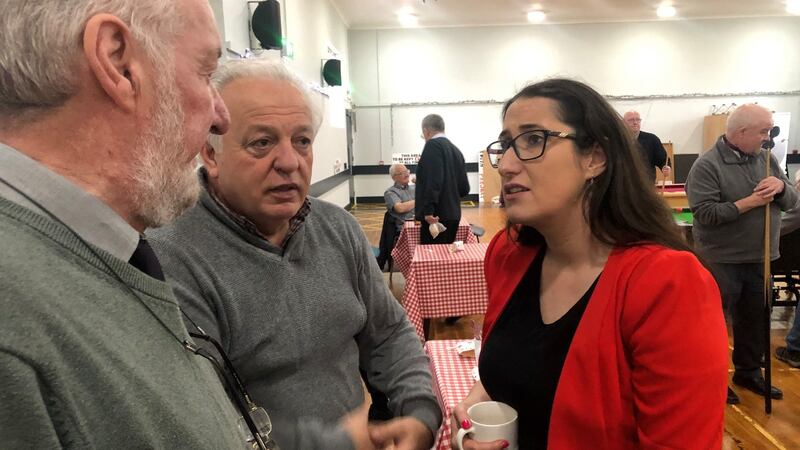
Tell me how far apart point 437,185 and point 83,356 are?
179 inches

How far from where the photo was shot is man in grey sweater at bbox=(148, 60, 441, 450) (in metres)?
1.05

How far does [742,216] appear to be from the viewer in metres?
3.18

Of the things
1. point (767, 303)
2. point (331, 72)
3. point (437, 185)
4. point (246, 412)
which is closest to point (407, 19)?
point (331, 72)

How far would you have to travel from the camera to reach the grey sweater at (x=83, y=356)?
0.39m

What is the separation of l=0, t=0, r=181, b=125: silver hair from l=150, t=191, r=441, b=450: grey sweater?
523 millimetres

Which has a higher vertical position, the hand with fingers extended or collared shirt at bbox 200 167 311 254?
collared shirt at bbox 200 167 311 254

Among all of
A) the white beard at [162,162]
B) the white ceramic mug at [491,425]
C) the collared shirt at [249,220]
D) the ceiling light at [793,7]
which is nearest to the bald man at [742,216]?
the white ceramic mug at [491,425]

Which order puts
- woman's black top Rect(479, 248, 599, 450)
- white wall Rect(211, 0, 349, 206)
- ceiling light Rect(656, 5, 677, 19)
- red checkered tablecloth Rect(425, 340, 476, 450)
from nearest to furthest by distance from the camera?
1. woman's black top Rect(479, 248, 599, 450)
2. red checkered tablecloth Rect(425, 340, 476, 450)
3. white wall Rect(211, 0, 349, 206)
4. ceiling light Rect(656, 5, 677, 19)

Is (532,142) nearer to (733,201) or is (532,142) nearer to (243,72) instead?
(243,72)

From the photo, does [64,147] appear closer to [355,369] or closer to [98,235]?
[98,235]

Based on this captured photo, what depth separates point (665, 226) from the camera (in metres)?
1.31

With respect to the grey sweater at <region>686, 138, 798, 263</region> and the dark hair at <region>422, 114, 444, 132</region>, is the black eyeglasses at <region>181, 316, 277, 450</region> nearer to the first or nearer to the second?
the grey sweater at <region>686, 138, 798, 263</region>

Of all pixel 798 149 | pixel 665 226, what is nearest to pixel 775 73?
pixel 798 149

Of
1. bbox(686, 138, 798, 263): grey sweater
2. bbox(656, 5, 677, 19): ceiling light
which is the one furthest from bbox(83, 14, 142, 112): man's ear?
bbox(656, 5, 677, 19): ceiling light
